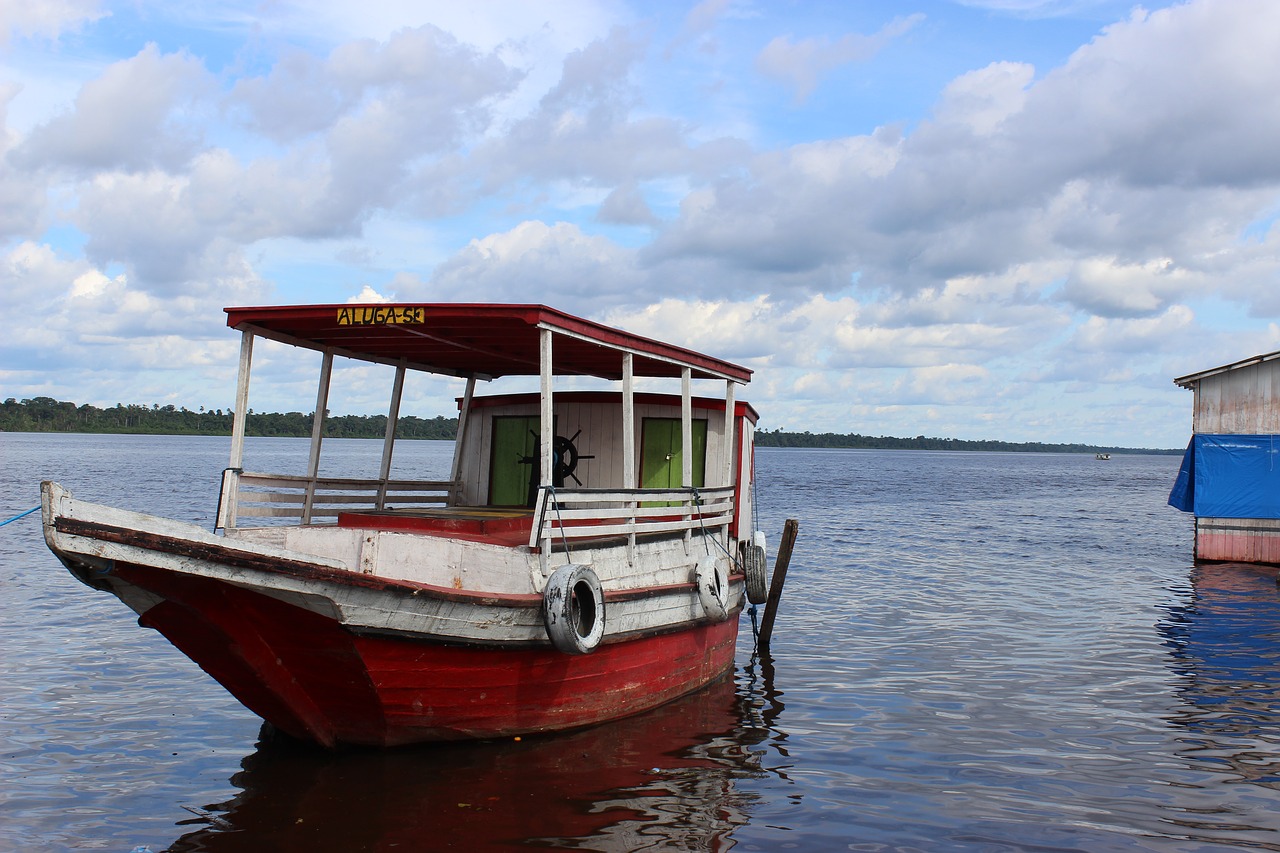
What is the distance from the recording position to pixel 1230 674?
1364cm

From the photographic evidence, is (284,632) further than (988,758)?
No

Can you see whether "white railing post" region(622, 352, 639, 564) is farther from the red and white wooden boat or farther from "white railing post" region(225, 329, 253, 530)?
"white railing post" region(225, 329, 253, 530)

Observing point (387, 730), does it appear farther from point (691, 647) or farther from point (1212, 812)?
point (1212, 812)

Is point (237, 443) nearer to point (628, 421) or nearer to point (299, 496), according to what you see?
point (299, 496)

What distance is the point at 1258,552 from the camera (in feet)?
76.4

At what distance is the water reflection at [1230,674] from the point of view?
10.0m

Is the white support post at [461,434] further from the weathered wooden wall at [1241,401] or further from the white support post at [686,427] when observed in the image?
the weathered wooden wall at [1241,401]

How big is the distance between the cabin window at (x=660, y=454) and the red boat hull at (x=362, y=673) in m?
3.39

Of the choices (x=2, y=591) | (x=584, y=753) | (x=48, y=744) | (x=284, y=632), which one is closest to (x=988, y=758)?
(x=584, y=753)

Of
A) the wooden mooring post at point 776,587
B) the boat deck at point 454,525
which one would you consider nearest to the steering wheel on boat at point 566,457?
the boat deck at point 454,525

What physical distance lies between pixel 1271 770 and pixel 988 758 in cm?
248

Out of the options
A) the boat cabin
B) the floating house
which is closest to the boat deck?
the boat cabin

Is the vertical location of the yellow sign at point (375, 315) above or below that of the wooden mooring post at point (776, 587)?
above

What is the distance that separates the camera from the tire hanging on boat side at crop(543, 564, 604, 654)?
344 inches
